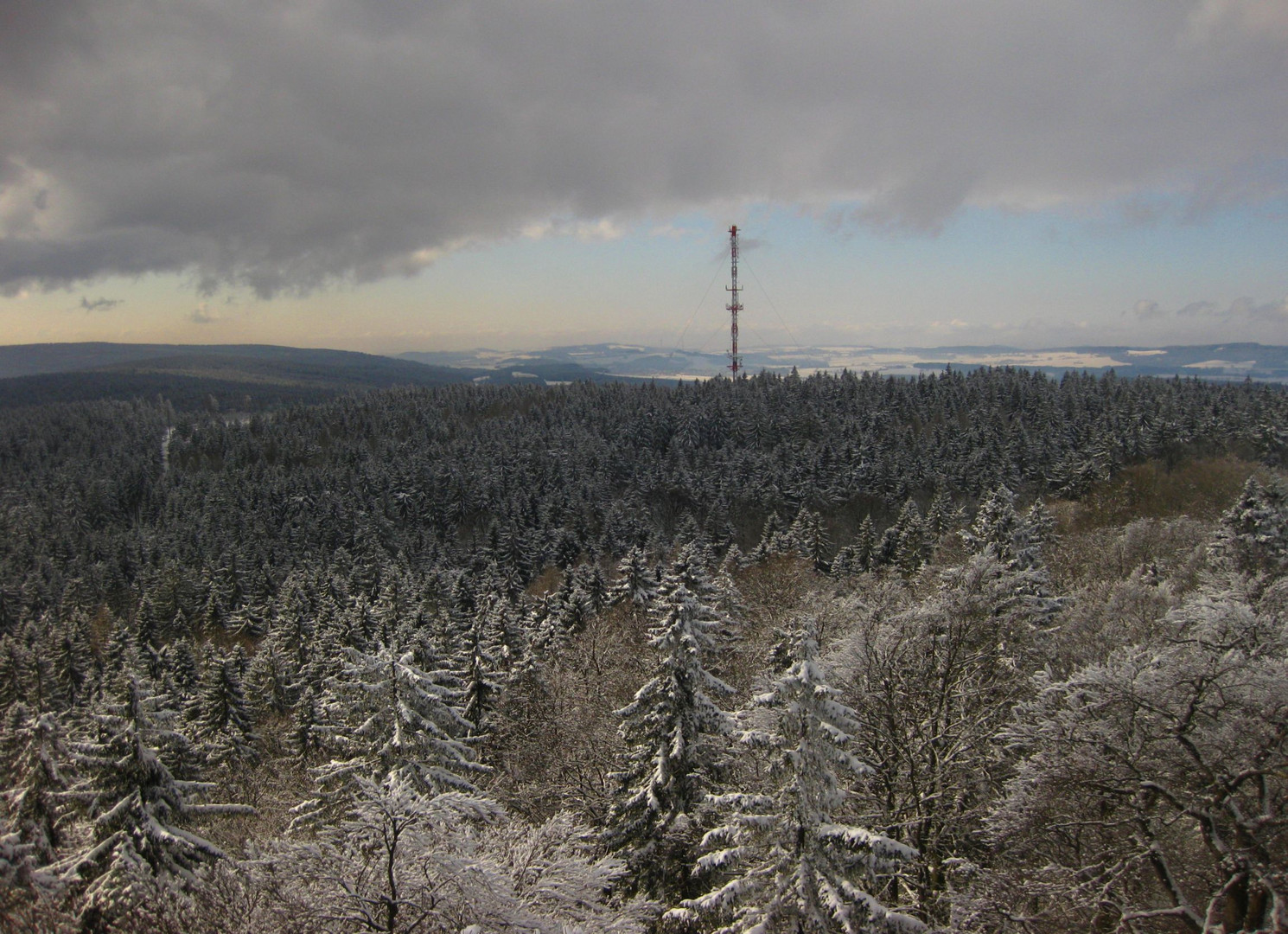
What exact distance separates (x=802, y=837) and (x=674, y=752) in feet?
15.7

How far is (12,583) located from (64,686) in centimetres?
5976

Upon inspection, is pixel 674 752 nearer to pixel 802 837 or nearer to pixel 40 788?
pixel 802 837

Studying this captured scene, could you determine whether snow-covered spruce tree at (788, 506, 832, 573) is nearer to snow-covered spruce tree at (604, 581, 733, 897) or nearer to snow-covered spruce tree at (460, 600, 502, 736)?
snow-covered spruce tree at (460, 600, 502, 736)

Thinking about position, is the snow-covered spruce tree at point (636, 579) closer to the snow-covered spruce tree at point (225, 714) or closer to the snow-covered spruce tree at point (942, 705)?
the snow-covered spruce tree at point (225, 714)

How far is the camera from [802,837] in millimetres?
11141

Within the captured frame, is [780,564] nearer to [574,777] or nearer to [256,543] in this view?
[574,777]

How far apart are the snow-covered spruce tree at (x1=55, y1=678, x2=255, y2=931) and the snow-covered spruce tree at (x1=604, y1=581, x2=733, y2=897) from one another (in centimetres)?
906

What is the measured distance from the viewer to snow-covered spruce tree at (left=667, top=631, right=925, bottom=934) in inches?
423

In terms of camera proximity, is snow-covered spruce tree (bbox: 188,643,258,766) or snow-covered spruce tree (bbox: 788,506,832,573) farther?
snow-covered spruce tree (bbox: 788,506,832,573)

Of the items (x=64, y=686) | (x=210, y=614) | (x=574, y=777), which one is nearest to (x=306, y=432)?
(x=210, y=614)

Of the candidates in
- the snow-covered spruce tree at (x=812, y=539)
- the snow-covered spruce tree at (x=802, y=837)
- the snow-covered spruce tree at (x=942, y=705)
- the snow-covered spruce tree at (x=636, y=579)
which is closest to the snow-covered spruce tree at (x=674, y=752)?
the snow-covered spruce tree at (x=942, y=705)

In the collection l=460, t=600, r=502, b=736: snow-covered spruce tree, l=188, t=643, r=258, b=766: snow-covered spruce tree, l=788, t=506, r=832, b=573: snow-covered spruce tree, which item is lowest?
l=188, t=643, r=258, b=766: snow-covered spruce tree

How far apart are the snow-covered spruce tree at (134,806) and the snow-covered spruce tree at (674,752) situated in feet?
29.7

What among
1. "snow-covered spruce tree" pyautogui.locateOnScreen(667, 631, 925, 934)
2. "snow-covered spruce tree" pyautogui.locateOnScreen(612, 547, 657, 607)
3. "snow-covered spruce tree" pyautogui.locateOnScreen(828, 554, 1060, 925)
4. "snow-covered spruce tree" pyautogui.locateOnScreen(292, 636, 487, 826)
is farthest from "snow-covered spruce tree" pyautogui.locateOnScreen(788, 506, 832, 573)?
"snow-covered spruce tree" pyautogui.locateOnScreen(667, 631, 925, 934)
